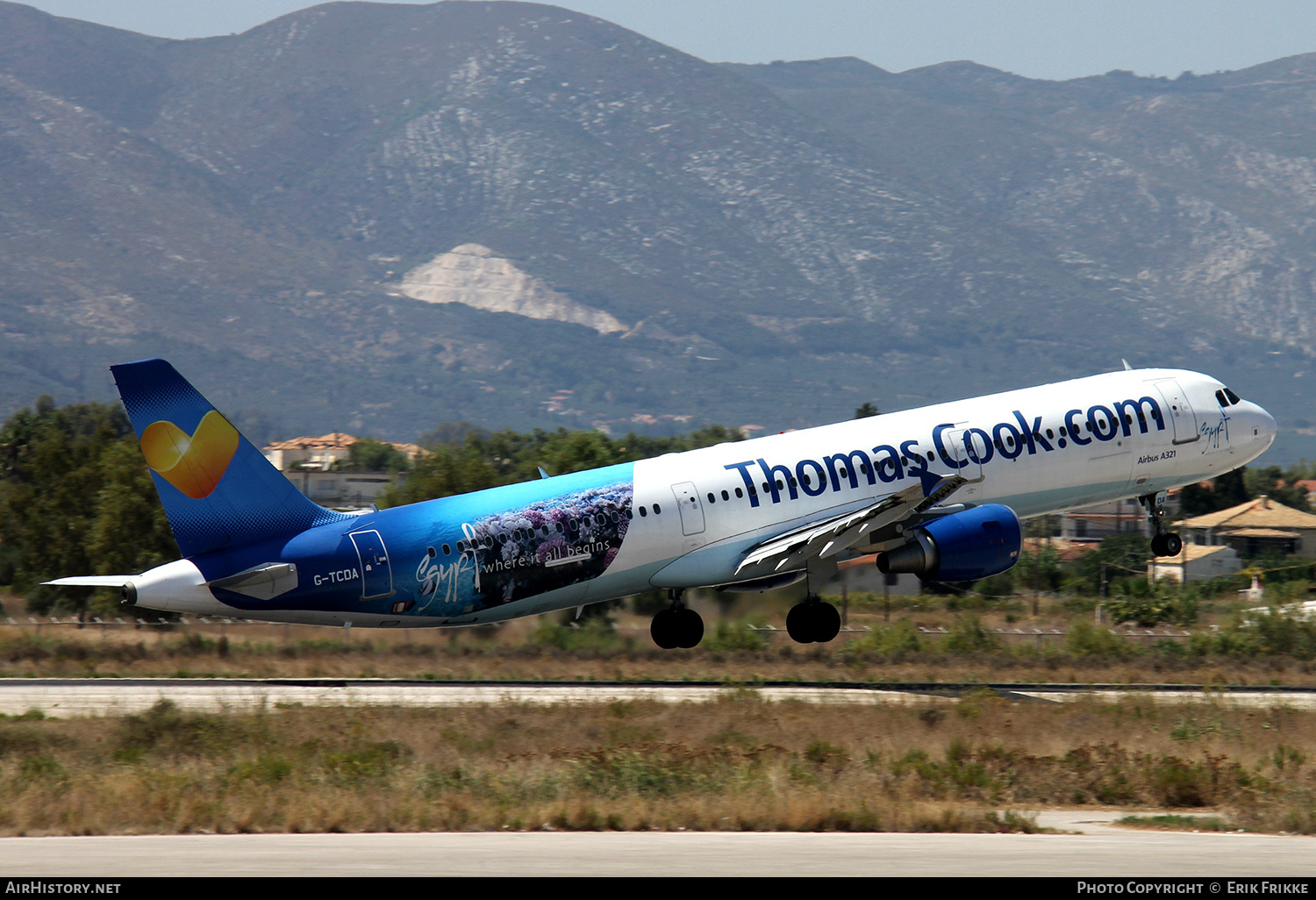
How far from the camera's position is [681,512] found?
38.9 metres

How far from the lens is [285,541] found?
35.2 m

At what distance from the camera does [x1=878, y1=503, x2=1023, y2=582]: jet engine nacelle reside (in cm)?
3853

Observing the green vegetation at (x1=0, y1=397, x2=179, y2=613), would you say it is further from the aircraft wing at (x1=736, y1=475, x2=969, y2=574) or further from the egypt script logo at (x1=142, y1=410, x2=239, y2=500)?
the aircraft wing at (x1=736, y1=475, x2=969, y2=574)

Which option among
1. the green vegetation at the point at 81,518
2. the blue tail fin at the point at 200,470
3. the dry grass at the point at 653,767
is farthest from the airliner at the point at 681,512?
the green vegetation at the point at 81,518

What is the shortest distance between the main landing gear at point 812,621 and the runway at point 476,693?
142 centimetres

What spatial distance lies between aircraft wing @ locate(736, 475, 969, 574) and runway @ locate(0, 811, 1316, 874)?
16.3 metres

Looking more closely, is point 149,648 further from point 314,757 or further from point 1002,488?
point 1002,488

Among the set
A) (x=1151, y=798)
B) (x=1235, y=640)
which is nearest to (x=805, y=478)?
(x=1151, y=798)

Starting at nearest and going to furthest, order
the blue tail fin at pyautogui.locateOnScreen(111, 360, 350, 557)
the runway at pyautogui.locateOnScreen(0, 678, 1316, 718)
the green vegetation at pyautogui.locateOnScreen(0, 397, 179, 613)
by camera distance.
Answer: the blue tail fin at pyautogui.locateOnScreen(111, 360, 350, 557) → the runway at pyautogui.locateOnScreen(0, 678, 1316, 718) → the green vegetation at pyautogui.locateOnScreen(0, 397, 179, 613)

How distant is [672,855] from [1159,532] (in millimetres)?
30567

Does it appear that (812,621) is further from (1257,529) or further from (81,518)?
(1257,529)

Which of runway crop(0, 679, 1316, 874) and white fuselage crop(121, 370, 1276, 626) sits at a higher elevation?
white fuselage crop(121, 370, 1276, 626)

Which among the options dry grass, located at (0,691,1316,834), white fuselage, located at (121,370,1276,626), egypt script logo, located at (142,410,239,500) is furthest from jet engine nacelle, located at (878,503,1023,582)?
egypt script logo, located at (142,410,239,500)

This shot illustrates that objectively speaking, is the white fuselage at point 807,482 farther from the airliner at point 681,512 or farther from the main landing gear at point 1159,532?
the main landing gear at point 1159,532
